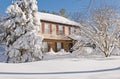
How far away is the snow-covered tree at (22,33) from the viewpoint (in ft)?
75.8

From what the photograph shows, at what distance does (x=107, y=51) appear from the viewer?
21.4 metres

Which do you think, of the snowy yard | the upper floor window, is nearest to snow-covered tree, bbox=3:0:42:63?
the snowy yard

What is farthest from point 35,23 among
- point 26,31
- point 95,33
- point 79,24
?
point 95,33

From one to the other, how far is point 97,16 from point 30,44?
7.01m

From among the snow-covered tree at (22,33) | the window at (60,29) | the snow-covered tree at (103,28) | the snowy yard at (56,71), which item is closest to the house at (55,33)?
the window at (60,29)

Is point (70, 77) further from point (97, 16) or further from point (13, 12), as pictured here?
point (13, 12)

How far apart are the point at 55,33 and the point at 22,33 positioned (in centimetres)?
1394

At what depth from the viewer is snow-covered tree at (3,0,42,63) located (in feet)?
75.8

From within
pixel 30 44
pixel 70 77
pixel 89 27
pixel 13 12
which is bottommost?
pixel 70 77

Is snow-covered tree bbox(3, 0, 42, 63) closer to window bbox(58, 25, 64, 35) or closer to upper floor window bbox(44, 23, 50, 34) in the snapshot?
upper floor window bbox(44, 23, 50, 34)

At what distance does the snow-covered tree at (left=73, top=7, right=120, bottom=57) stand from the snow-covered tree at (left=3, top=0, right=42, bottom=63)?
4796 millimetres

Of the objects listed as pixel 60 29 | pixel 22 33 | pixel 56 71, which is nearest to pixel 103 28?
pixel 22 33

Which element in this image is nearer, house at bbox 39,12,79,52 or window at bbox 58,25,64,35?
house at bbox 39,12,79,52

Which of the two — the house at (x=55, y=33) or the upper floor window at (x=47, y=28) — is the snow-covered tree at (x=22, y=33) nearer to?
the house at (x=55, y=33)
